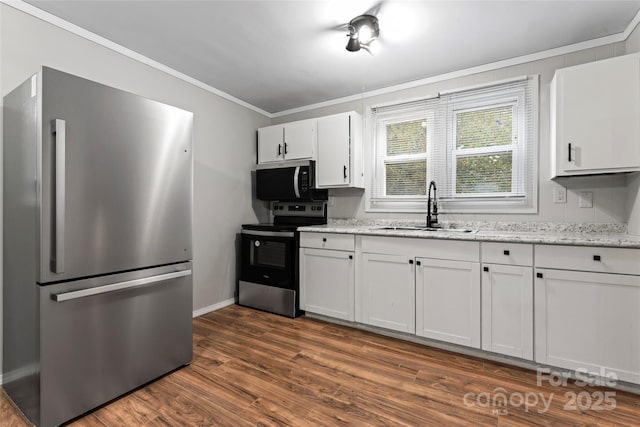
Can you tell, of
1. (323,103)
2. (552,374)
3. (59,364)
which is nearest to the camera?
(59,364)

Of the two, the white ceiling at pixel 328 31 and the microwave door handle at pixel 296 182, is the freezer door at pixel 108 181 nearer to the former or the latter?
the white ceiling at pixel 328 31

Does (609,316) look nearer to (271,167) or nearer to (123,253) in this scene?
(123,253)

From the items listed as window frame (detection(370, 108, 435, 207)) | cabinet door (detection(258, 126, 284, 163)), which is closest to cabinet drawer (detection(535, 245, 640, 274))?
window frame (detection(370, 108, 435, 207))

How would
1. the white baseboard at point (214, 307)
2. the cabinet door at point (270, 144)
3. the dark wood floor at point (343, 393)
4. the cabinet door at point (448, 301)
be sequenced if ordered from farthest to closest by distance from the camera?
the cabinet door at point (270, 144)
the white baseboard at point (214, 307)
the cabinet door at point (448, 301)
the dark wood floor at point (343, 393)

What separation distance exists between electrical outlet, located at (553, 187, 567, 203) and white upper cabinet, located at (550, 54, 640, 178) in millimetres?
345

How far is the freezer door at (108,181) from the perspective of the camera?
149cm

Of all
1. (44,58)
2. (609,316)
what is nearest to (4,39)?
(44,58)

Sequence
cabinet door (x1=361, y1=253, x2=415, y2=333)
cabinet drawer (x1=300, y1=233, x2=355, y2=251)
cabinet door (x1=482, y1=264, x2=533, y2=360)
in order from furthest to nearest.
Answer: cabinet drawer (x1=300, y1=233, x2=355, y2=251) < cabinet door (x1=361, y1=253, x2=415, y2=333) < cabinet door (x1=482, y1=264, x2=533, y2=360)

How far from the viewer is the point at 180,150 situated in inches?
81.0

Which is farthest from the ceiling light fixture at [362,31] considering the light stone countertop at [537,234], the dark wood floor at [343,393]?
the dark wood floor at [343,393]

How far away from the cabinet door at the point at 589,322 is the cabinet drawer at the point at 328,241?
143 centimetres

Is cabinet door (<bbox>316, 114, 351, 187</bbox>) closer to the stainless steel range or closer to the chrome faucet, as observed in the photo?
the stainless steel range

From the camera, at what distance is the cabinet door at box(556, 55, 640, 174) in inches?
76.5

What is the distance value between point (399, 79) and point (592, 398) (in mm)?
2850
